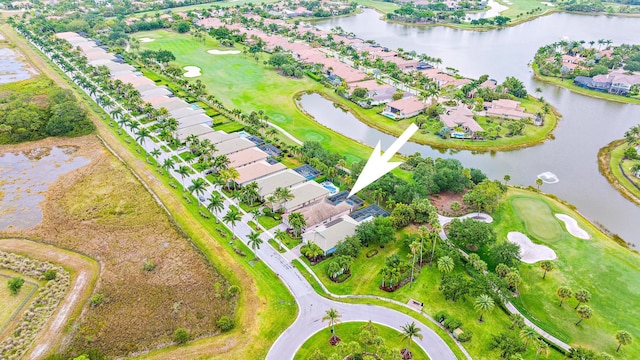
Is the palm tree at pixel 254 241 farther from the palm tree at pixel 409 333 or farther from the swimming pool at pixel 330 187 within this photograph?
the palm tree at pixel 409 333

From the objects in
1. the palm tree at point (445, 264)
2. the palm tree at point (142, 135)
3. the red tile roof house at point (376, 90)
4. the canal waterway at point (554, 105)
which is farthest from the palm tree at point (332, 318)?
the red tile roof house at point (376, 90)

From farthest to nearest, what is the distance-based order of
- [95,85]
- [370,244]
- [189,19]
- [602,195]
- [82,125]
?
[189,19] → [95,85] → [82,125] → [602,195] → [370,244]

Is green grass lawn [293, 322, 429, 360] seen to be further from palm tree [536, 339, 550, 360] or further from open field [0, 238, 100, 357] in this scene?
open field [0, 238, 100, 357]

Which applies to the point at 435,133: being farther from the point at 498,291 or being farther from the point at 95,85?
the point at 95,85

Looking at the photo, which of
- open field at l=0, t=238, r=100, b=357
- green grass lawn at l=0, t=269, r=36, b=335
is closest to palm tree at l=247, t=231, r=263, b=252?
open field at l=0, t=238, r=100, b=357

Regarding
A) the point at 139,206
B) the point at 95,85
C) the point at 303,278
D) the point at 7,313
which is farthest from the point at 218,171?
the point at 95,85

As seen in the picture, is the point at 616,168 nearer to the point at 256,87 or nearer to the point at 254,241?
the point at 254,241
